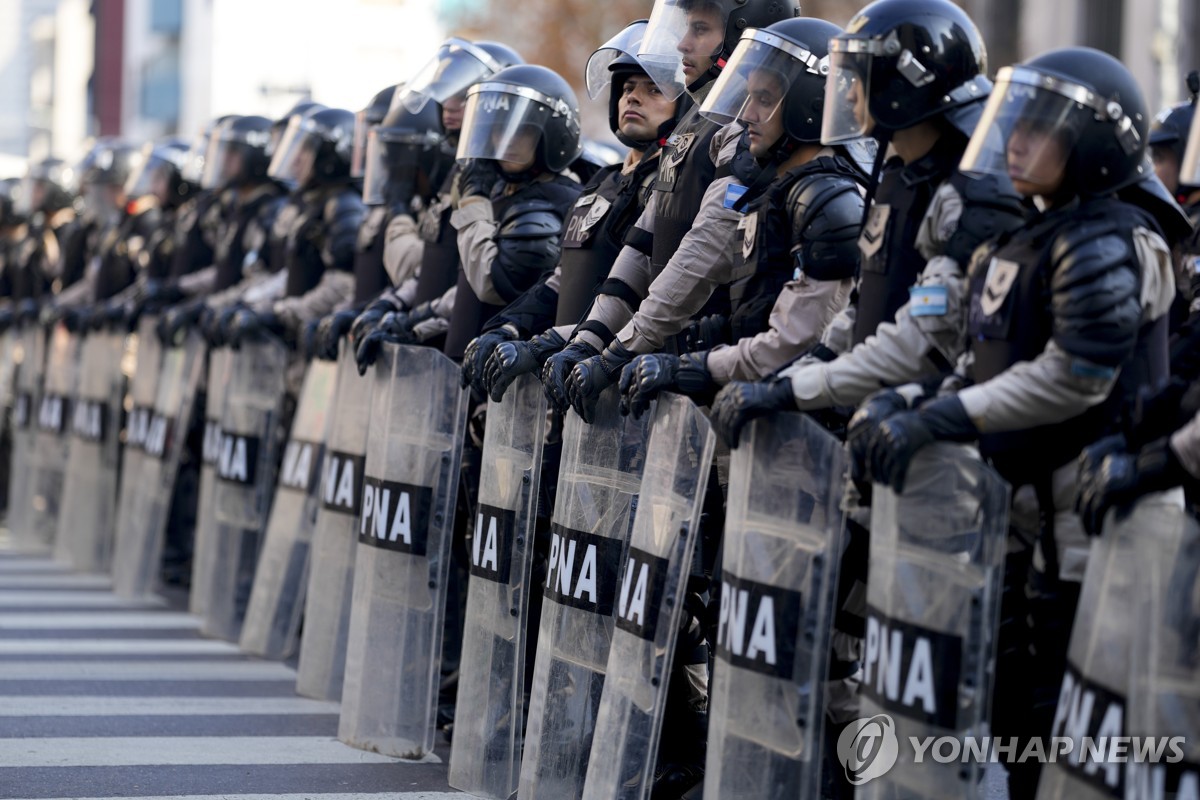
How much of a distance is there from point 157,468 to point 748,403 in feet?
19.9

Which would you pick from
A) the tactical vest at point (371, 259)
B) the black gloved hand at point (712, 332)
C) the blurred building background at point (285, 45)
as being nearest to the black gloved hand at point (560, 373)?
the black gloved hand at point (712, 332)

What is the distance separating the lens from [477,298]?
24.6 ft

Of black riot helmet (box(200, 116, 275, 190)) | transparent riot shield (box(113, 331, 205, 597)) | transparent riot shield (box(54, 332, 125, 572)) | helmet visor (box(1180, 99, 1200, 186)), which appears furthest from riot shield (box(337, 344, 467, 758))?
transparent riot shield (box(54, 332, 125, 572))

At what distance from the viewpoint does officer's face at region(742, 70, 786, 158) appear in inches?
223

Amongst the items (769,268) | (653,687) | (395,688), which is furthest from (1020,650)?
(395,688)

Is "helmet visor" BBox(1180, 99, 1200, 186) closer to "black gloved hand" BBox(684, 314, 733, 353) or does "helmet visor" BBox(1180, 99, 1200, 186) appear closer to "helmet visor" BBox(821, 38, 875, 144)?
"helmet visor" BBox(821, 38, 875, 144)

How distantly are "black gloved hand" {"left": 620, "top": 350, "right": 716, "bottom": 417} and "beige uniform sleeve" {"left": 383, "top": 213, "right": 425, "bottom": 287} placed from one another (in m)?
3.22

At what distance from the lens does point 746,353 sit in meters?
5.45

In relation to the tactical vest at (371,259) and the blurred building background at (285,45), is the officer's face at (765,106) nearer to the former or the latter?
the tactical vest at (371,259)

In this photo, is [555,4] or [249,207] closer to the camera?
[249,207]

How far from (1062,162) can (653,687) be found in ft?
5.73

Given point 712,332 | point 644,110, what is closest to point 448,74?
point 644,110

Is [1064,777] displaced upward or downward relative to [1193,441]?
downward

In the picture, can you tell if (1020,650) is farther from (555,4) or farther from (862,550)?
(555,4)
